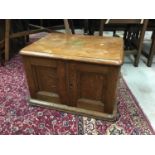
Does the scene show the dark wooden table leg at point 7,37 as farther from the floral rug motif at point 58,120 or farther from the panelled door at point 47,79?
the panelled door at point 47,79

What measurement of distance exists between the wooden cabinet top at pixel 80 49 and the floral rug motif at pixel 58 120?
0.50 m

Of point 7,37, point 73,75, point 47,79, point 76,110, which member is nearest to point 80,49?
point 73,75

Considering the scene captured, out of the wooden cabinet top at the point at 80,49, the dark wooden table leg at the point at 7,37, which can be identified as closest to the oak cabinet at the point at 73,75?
the wooden cabinet top at the point at 80,49

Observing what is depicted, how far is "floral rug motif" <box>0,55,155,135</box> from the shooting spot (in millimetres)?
1261

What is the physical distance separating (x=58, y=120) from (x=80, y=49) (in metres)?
0.56

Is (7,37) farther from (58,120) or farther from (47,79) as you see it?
(58,120)

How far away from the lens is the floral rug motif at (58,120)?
4.14 feet

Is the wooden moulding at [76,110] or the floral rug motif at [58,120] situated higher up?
the wooden moulding at [76,110]

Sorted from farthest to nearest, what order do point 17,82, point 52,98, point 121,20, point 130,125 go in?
point 121,20
point 17,82
point 52,98
point 130,125

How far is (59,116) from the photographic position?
1.39 metres

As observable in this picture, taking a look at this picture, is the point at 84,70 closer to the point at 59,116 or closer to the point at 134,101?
the point at 59,116

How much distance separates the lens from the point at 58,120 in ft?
4.43
